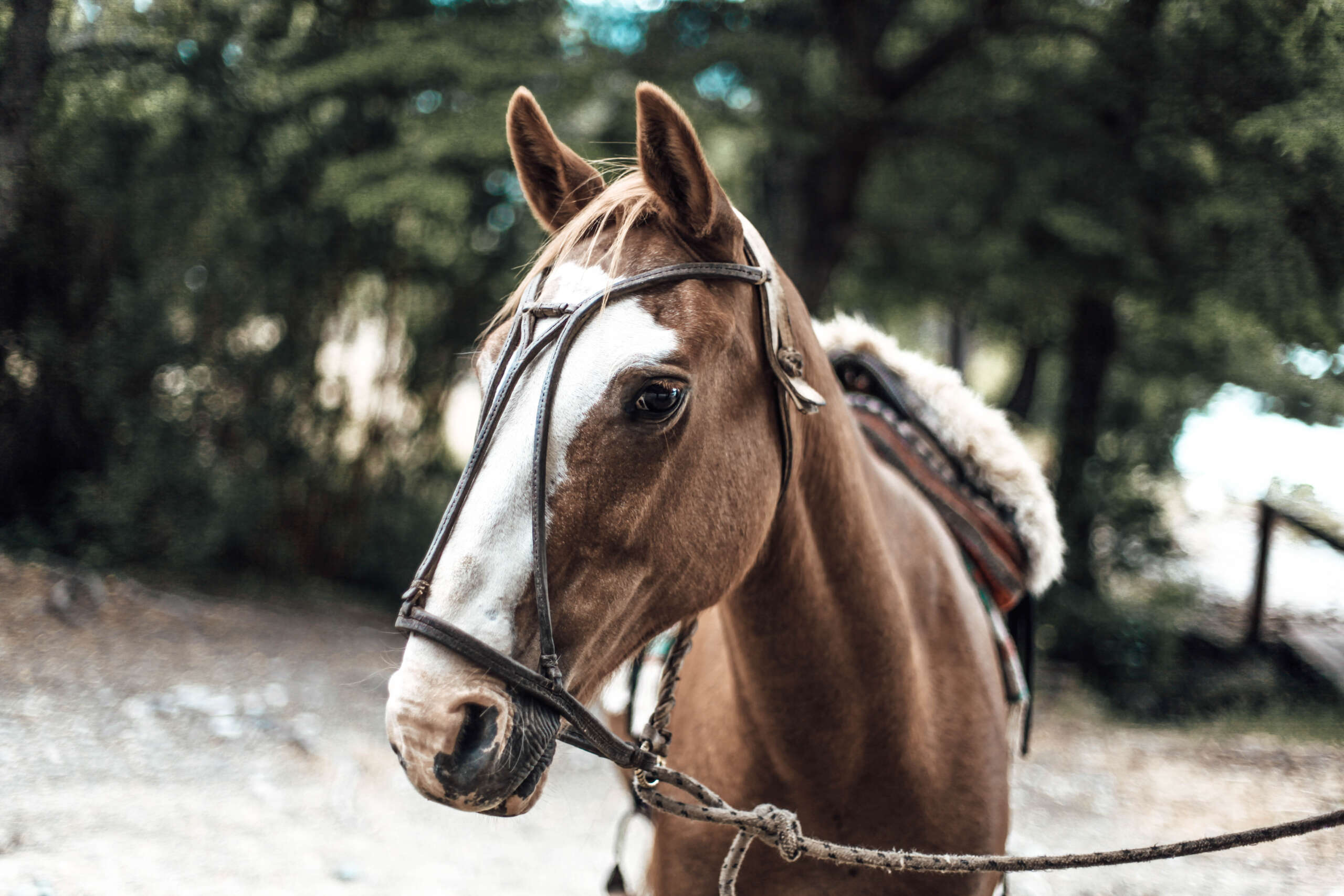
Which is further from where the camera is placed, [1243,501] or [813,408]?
[1243,501]

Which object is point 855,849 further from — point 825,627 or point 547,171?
point 547,171

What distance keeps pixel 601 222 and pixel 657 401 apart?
0.33m

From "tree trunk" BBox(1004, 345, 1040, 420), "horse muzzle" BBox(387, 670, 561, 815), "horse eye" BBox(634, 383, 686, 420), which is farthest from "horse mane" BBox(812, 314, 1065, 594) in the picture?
"tree trunk" BBox(1004, 345, 1040, 420)

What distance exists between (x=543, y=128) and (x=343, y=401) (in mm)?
5425

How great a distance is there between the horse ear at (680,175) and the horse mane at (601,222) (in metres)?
0.03

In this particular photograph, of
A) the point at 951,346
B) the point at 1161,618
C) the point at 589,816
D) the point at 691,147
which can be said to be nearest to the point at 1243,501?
the point at 1161,618

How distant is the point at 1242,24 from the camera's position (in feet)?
7.43

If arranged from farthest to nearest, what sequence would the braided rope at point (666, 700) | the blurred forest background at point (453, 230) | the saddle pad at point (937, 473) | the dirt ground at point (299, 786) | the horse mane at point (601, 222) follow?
the blurred forest background at point (453, 230)
the dirt ground at point (299, 786)
the saddle pad at point (937, 473)
the braided rope at point (666, 700)
the horse mane at point (601, 222)

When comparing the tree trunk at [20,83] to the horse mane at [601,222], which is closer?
the horse mane at [601,222]

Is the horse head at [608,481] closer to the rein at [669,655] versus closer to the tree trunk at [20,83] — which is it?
A: the rein at [669,655]

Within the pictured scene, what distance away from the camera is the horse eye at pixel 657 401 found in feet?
3.93

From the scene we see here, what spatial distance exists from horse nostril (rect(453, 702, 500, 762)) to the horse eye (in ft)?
1.49

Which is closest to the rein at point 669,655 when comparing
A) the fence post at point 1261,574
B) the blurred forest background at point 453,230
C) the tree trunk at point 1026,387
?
the blurred forest background at point 453,230

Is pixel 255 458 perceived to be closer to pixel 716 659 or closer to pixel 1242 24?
pixel 716 659
